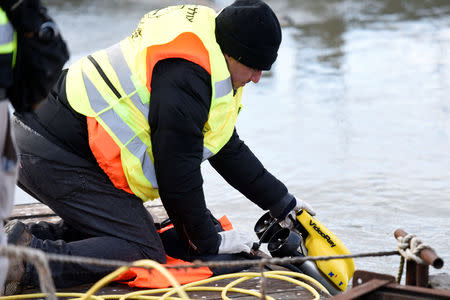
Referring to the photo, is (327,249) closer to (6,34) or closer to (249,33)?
(249,33)

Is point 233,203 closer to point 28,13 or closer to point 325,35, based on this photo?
point 28,13

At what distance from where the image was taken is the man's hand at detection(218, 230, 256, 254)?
3497 millimetres

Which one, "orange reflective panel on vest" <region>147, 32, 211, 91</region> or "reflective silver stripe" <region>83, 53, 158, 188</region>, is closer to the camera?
"orange reflective panel on vest" <region>147, 32, 211, 91</region>

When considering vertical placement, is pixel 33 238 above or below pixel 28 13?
below

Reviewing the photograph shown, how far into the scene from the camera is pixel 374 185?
5.77 metres

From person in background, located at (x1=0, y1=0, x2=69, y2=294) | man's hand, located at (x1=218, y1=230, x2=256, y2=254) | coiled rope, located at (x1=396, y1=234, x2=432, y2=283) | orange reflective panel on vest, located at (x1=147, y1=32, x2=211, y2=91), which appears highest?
person in background, located at (x1=0, y1=0, x2=69, y2=294)

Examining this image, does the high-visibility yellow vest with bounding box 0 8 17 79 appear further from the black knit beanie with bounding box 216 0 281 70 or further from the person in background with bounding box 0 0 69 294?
the black knit beanie with bounding box 216 0 281 70

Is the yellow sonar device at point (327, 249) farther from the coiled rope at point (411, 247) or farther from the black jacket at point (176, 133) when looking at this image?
the coiled rope at point (411, 247)

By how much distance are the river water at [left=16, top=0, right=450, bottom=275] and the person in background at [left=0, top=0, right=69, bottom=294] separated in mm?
2779

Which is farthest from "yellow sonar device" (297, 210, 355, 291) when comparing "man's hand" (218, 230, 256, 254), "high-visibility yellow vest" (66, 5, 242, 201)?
"high-visibility yellow vest" (66, 5, 242, 201)

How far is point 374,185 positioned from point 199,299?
9.54 ft

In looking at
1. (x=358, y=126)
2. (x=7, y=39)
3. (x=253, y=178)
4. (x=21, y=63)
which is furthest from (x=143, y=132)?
(x=358, y=126)

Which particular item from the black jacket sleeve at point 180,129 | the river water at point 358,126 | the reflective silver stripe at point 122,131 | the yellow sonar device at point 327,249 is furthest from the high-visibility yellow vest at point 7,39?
the river water at point 358,126

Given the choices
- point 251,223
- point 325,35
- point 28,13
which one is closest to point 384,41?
point 325,35
